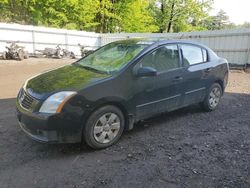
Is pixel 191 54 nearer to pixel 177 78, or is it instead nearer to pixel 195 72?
pixel 195 72

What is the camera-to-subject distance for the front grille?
3299 millimetres

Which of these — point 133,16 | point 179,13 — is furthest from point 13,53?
point 179,13

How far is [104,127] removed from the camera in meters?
3.54

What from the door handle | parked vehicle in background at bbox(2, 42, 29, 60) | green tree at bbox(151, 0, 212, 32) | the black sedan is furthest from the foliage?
the door handle

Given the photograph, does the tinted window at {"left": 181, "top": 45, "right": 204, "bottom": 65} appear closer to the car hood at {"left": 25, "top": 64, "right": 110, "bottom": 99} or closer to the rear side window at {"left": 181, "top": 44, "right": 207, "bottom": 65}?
the rear side window at {"left": 181, "top": 44, "right": 207, "bottom": 65}

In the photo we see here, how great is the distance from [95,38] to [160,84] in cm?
1724

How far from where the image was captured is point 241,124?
4672 millimetres

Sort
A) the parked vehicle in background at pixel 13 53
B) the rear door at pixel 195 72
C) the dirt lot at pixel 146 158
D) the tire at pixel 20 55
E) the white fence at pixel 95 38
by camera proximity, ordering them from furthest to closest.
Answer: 1. the tire at pixel 20 55
2. the parked vehicle in background at pixel 13 53
3. the white fence at pixel 95 38
4. the rear door at pixel 195 72
5. the dirt lot at pixel 146 158

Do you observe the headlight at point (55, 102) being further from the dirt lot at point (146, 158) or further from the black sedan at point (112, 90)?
the dirt lot at point (146, 158)

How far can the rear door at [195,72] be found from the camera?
182 inches

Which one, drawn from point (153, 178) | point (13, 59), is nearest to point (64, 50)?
point (13, 59)

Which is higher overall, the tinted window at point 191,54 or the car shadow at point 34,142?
the tinted window at point 191,54

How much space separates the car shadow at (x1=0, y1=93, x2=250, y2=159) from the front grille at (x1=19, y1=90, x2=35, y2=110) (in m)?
0.67

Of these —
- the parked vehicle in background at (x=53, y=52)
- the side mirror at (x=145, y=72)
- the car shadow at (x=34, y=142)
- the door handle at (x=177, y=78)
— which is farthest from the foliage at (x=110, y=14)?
the side mirror at (x=145, y=72)
